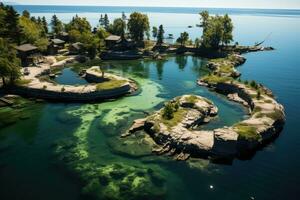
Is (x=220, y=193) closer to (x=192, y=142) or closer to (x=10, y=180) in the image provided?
(x=192, y=142)

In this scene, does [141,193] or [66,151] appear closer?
[141,193]

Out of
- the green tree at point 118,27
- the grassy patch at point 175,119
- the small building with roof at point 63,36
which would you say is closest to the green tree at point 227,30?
the green tree at point 118,27

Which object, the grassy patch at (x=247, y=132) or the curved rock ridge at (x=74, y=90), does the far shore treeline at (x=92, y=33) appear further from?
the grassy patch at (x=247, y=132)

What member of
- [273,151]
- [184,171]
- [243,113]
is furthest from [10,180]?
[243,113]

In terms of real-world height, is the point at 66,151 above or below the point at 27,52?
below

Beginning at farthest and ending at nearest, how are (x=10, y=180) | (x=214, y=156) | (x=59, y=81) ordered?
(x=59, y=81) → (x=214, y=156) → (x=10, y=180)

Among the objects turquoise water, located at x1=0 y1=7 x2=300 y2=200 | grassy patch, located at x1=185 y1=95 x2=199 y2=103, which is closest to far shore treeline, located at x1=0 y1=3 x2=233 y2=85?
turquoise water, located at x1=0 y1=7 x2=300 y2=200

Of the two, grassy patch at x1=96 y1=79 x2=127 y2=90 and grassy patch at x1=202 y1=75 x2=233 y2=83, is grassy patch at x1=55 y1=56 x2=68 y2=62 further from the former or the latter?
grassy patch at x1=202 y1=75 x2=233 y2=83
